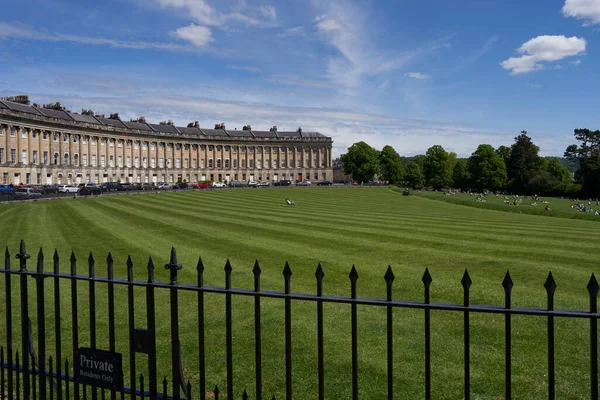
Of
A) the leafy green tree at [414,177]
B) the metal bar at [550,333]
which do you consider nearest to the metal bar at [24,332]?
the metal bar at [550,333]

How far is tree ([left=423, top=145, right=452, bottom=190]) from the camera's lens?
4956 inches

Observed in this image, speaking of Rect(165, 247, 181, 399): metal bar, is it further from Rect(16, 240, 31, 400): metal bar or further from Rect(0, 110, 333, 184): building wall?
Rect(0, 110, 333, 184): building wall

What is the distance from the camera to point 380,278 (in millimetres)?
12117

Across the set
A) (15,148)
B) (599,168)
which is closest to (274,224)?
(15,148)

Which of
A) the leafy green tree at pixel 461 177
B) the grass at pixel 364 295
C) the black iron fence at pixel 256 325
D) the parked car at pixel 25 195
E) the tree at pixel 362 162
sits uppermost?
the tree at pixel 362 162

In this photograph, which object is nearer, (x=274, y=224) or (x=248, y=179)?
(x=274, y=224)

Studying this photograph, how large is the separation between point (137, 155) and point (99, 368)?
11735 centimetres

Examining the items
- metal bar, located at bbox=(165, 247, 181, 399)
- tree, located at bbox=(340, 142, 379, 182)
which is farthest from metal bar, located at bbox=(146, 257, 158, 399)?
tree, located at bbox=(340, 142, 379, 182)

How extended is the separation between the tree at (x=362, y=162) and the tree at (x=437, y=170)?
607 inches

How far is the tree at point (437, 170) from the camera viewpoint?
125875 millimetres

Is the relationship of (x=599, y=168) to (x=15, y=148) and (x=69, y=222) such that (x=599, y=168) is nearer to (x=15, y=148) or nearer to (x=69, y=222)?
(x=69, y=222)

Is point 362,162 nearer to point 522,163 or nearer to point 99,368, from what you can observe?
point 522,163

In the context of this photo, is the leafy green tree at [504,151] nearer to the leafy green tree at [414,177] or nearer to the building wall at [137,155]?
the leafy green tree at [414,177]

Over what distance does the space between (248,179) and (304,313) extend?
137769 millimetres
